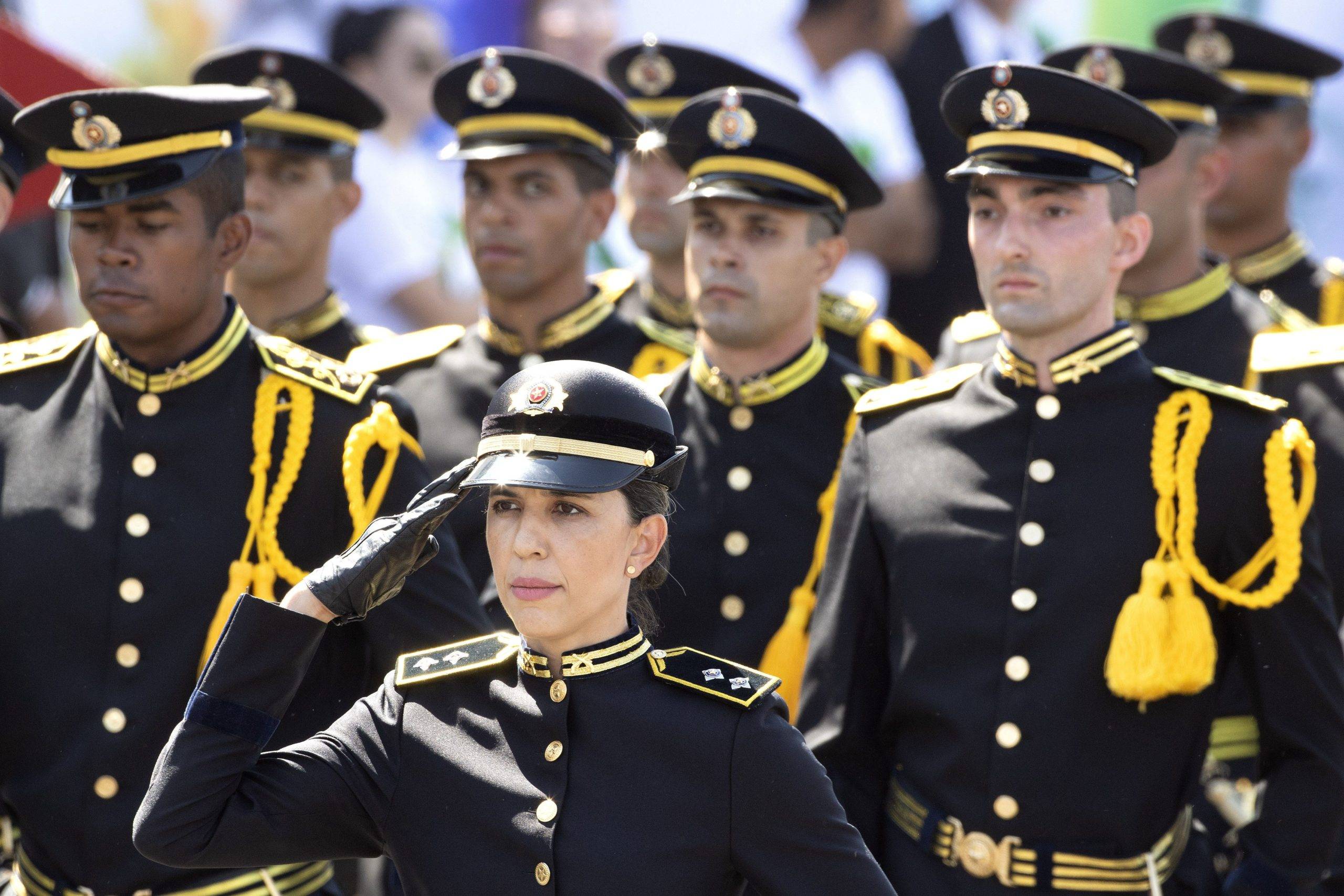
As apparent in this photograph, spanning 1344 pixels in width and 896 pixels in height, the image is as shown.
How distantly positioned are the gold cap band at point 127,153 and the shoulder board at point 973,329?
253cm

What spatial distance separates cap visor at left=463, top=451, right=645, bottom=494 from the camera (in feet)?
10.6

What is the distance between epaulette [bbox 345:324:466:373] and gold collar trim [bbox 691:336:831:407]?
96cm

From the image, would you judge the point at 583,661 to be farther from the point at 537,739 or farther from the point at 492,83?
the point at 492,83

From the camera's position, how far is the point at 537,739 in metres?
3.33

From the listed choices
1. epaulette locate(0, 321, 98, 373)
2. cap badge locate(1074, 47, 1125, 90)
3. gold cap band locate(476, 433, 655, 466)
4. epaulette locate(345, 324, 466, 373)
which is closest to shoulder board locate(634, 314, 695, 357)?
epaulette locate(345, 324, 466, 373)

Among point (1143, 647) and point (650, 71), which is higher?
point (650, 71)

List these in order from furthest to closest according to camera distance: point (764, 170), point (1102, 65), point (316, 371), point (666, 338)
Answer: point (1102, 65), point (666, 338), point (764, 170), point (316, 371)

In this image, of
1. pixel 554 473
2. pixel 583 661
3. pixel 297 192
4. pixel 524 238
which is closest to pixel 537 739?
pixel 583 661

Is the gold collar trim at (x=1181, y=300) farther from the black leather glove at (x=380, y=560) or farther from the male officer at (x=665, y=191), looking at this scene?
the black leather glove at (x=380, y=560)

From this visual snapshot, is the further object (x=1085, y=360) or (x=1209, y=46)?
(x=1209, y=46)

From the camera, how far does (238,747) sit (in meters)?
3.22

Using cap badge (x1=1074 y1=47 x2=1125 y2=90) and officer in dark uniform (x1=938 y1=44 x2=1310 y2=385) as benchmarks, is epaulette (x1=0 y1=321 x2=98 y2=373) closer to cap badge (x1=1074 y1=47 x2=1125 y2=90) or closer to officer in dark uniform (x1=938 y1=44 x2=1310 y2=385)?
officer in dark uniform (x1=938 y1=44 x2=1310 y2=385)

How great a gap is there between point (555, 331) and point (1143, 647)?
2.49 metres

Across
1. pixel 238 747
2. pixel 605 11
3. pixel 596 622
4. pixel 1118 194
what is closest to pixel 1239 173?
pixel 1118 194
